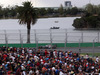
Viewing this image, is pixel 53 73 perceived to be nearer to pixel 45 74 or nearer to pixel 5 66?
pixel 45 74

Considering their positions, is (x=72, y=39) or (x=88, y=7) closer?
(x=72, y=39)

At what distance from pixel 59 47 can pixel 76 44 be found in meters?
2.22

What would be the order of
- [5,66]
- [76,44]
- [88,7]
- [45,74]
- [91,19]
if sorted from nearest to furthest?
[45,74] → [5,66] → [76,44] → [91,19] → [88,7]

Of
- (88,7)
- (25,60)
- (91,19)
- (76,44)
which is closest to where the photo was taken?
(25,60)

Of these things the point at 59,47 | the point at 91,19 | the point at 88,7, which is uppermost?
the point at 88,7

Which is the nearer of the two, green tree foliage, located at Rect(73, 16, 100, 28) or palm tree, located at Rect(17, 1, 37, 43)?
palm tree, located at Rect(17, 1, 37, 43)

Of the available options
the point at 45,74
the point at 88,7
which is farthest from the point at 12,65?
the point at 88,7

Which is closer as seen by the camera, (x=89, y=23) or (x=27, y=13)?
(x=27, y=13)

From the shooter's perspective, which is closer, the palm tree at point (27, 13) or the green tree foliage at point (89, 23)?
the palm tree at point (27, 13)

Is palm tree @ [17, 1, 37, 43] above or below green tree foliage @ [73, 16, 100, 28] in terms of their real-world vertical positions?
above

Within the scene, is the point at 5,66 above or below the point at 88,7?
below

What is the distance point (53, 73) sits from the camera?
11.5 meters

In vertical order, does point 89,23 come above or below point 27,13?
below

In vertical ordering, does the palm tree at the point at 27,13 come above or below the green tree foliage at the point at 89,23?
above
